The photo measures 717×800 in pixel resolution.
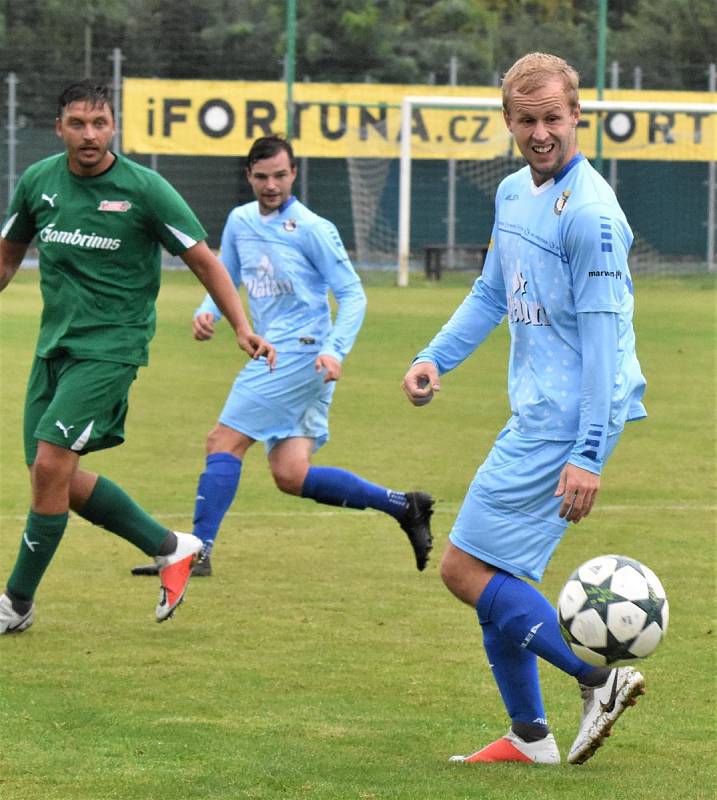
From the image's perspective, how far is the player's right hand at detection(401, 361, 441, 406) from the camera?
4586mm

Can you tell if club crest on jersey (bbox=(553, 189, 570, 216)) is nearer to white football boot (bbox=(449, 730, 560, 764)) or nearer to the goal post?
white football boot (bbox=(449, 730, 560, 764))

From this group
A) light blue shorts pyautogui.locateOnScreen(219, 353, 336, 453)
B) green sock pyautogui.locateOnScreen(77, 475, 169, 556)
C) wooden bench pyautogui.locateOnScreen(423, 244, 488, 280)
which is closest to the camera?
green sock pyautogui.locateOnScreen(77, 475, 169, 556)

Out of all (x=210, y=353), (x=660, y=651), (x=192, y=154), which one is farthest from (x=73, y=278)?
(x=192, y=154)

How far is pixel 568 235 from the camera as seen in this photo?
421cm

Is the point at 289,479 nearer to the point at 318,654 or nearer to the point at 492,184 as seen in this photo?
the point at 318,654

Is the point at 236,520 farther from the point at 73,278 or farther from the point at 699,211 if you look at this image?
the point at 699,211

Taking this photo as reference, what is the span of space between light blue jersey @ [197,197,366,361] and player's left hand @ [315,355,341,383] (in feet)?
1.28

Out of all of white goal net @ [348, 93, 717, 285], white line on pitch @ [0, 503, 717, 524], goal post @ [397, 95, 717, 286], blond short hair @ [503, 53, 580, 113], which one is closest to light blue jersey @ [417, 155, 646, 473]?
blond short hair @ [503, 53, 580, 113]

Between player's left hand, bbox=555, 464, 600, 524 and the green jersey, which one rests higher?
the green jersey

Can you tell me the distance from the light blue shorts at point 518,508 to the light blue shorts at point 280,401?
10.8ft

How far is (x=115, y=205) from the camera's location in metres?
5.89

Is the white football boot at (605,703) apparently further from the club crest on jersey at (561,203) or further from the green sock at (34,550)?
the green sock at (34,550)

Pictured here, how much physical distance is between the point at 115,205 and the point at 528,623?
2.35 m

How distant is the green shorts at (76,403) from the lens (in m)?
5.84
